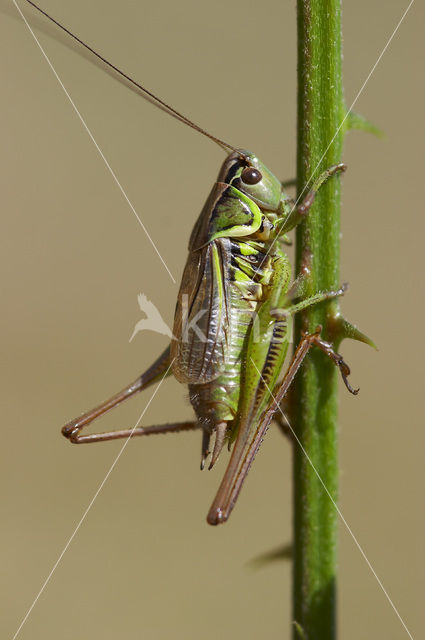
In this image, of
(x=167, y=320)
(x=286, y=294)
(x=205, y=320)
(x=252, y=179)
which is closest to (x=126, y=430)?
(x=205, y=320)

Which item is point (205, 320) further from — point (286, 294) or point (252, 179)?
point (252, 179)

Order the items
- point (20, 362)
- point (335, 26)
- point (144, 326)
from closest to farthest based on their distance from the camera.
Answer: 1. point (335, 26)
2. point (144, 326)
3. point (20, 362)

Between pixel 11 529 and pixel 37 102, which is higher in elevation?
pixel 37 102

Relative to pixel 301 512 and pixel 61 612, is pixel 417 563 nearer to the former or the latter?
pixel 61 612

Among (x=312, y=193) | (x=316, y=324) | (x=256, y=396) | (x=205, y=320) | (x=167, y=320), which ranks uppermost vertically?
(x=312, y=193)

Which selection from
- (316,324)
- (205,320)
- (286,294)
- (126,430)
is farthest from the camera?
(126,430)

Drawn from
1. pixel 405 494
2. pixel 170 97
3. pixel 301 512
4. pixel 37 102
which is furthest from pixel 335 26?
pixel 37 102

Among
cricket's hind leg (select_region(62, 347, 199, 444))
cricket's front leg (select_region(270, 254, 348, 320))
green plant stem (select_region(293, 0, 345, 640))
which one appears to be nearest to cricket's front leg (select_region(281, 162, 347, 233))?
green plant stem (select_region(293, 0, 345, 640))

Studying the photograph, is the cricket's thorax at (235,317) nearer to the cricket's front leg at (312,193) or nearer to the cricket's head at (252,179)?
the cricket's head at (252,179)
